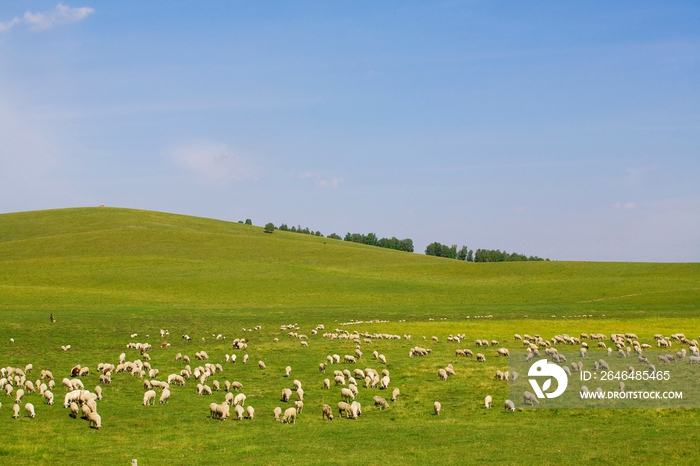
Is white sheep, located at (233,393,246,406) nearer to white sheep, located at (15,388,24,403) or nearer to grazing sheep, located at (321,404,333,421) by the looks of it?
grazing sheep, located at (321,404,333,421)

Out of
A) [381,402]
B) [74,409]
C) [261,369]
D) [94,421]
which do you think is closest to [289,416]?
[381,402]

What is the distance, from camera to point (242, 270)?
88.3 m

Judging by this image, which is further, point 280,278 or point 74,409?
point 280,278

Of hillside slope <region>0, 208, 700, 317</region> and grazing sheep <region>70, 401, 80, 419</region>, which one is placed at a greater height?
hillside slope <region>0, 208, 700, 317</region>

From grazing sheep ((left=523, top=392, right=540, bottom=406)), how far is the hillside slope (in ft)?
120

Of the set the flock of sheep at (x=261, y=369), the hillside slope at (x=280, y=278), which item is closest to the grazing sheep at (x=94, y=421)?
the flock of sheep at (x=261, y=369)

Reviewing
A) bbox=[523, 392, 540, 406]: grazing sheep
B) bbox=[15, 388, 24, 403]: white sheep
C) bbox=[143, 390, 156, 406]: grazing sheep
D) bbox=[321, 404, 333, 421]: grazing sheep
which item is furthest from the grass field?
bbox=[523, 392, 540, 406]: grazing sheep

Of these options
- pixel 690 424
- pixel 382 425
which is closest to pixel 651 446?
pixel 690 424

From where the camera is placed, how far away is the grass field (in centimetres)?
1616

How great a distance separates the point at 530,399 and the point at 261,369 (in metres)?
12.3

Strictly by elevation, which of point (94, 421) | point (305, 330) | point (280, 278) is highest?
point (280, 278)

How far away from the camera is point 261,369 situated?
2872 cm

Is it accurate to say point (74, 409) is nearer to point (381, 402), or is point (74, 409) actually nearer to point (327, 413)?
point (327, 413)

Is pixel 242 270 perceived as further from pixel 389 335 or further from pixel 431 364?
pixel 431 364
